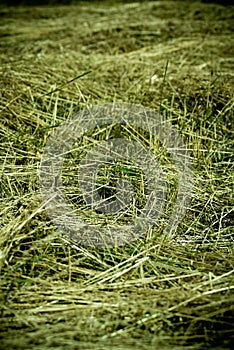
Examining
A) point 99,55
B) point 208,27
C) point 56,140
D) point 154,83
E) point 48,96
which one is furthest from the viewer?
point 208,27

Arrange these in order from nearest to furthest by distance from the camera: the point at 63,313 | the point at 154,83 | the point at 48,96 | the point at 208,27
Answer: the point at 63,313, the point at 48,96, the point at 154,83, the point at 208,27

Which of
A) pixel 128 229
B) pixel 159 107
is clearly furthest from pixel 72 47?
pixel 128 229

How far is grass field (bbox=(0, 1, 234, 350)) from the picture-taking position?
1.06m

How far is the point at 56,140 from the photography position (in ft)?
5.91

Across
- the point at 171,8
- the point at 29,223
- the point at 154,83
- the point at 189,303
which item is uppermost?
the point at 171,8

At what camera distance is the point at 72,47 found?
2.71 m

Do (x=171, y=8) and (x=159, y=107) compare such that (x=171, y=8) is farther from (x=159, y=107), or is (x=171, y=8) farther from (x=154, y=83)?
(x=159, y=107)

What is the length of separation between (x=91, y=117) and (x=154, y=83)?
1.46 ft

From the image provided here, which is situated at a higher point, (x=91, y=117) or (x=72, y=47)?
(x=72, y=47)

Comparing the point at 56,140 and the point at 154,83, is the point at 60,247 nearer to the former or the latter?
the point at 56,140

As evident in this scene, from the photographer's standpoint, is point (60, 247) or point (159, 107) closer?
point (60, 247)

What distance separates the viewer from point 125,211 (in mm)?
1463

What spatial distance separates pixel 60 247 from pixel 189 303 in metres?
0.38

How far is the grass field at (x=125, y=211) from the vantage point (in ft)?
3.49
